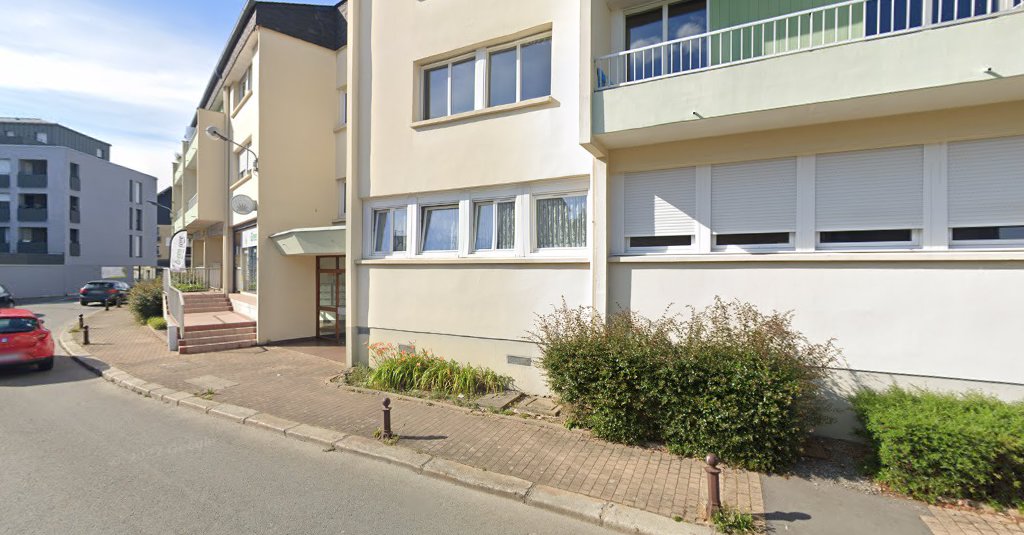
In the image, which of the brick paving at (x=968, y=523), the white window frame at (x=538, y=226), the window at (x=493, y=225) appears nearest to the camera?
the brick paving at (x=968, y=523)

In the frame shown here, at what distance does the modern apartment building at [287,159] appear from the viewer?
43.4ft

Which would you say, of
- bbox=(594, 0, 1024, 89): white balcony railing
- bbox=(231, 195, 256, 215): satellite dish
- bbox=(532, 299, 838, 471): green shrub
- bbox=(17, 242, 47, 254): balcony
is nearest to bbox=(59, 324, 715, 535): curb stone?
bbox=(532, 299, 838, 471): green shrub

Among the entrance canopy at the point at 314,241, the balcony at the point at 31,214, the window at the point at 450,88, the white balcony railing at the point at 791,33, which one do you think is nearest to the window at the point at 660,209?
the white balcony railing at the point at 791,33

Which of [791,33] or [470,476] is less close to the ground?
[791,33]

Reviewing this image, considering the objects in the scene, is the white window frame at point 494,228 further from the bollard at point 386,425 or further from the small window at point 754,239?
the bollard at point 386,425

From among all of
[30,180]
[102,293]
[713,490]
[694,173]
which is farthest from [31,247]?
[713,490]

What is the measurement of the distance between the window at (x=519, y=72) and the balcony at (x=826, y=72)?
1293 millimetres

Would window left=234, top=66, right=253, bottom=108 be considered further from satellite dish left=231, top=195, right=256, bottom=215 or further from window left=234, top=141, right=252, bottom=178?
satellite dish left=231, top=195, right=256, bottom=215

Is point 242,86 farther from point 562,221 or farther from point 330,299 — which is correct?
point 562,221

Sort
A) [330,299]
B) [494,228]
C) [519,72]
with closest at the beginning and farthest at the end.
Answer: [519,72] < [494,228] < [330,299]

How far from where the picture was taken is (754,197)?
247 inches

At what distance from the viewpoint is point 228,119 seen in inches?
687

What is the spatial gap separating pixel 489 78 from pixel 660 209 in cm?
425

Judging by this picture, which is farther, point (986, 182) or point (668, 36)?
point (668, 36)
